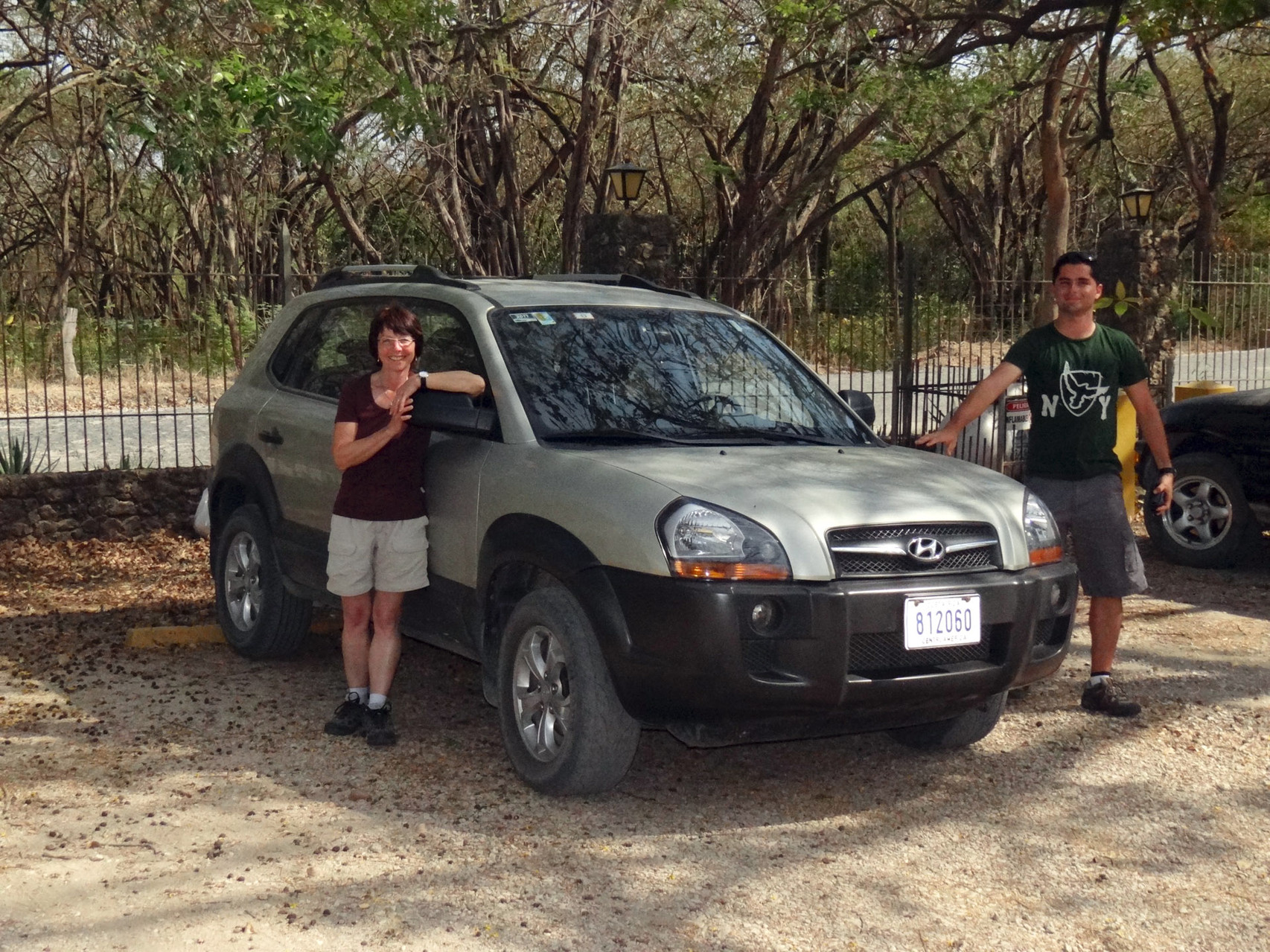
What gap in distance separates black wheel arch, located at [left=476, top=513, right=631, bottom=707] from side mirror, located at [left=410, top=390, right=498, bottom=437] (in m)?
0.37

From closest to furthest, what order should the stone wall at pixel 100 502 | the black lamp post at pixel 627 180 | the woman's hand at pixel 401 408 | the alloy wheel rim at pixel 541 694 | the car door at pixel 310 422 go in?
the alloy wheel rim at pixel 541 694 → the woman's hand at pixel 401 408 → the car door at pixel 310 422 → the stone wall at pixel 100 502 → the black lamp post at pixel 627 180

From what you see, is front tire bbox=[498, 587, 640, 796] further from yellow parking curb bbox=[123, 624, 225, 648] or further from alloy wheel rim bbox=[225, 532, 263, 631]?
yellow parking curb bbox=[123, 624, 225, 648]

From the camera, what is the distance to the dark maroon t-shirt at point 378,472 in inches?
230

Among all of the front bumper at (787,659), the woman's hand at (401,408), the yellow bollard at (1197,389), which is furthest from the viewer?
the yellow bollard at (1197,389)

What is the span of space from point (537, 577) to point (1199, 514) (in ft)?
20.4

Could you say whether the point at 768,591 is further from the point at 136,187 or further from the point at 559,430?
the point at 136,187

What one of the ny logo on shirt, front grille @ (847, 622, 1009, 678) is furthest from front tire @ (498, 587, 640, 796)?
the ny logo on shirt

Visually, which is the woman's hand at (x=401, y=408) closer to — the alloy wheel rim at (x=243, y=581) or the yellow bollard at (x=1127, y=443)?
the alloy wheel rim at (x=243, y=581)

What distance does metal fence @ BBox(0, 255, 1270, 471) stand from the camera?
35.1 feet

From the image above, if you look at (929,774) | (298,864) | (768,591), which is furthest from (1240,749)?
(298,864)

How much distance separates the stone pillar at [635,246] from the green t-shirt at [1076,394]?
14.7 feet

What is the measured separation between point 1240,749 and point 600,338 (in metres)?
3.10

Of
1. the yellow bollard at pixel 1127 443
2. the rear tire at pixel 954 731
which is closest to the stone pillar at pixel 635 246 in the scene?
the yellow bollard at pixel 1127 443

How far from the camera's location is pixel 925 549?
5.05 meters
